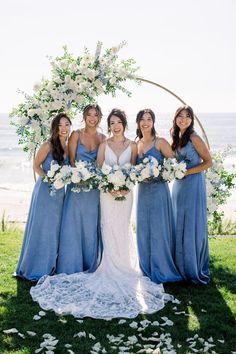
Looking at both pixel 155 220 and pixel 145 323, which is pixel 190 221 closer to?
pixel 155 220

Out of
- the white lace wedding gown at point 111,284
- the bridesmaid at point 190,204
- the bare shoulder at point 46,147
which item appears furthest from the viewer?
the bare shoulder at point 46,147

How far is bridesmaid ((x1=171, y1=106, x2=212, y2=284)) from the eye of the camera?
23.0ft

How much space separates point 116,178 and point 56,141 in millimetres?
1234

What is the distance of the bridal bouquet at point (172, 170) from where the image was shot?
261 inches

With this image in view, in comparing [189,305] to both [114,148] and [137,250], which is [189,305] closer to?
[137,250]

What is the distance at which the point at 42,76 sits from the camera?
7.97 meters

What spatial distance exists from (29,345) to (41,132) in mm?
3725

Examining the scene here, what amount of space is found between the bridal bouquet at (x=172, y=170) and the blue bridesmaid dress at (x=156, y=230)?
0.31m

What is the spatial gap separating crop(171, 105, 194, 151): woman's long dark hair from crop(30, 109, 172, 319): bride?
0.62m

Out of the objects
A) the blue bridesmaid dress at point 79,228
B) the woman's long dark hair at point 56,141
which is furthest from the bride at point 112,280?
the woman's long dark hair at point 56,141

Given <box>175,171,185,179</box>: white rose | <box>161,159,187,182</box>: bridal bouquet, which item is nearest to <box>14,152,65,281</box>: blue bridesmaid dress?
<box>161,159,187,182</box>: bridal bouquet

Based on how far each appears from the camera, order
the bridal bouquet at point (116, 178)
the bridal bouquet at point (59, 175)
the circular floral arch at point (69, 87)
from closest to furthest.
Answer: the bridal bouquet at point (116, 178) < the bridal bouquet at point (59, 175) < the circular floral arch at point (69, 87)

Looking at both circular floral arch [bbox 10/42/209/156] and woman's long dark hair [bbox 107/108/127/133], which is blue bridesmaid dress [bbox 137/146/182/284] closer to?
woman's long dark hair [bbox 107/108/127/133]

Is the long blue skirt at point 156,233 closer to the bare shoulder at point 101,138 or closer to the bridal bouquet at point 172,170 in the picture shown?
the bridal bouquet at point 172,170
